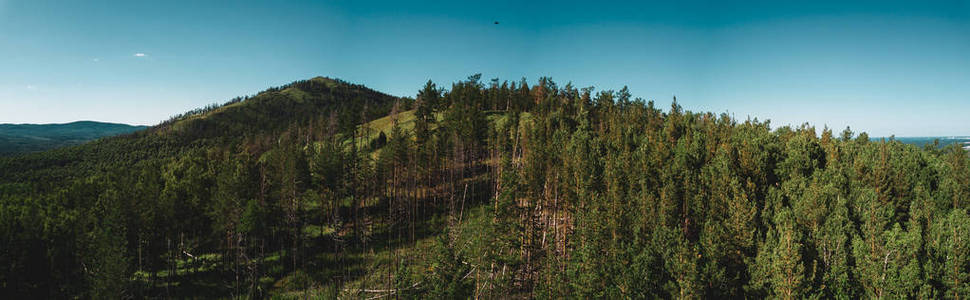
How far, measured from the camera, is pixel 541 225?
45.4m

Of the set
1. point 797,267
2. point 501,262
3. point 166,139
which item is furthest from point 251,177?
point 166,139

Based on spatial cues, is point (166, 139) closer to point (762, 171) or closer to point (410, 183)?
point (410, 183)

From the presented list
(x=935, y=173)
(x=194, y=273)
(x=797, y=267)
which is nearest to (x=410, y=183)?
(x=194, y=273)

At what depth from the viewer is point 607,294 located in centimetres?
2819

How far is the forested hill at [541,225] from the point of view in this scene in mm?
26438

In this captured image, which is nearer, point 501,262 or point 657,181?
point 501,262

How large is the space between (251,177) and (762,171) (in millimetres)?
68275

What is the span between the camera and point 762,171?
38.8 metres

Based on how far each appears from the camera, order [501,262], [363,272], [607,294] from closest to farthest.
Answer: [607,294] < [501,262] < [363,272]

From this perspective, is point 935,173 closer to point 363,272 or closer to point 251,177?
point 363,272

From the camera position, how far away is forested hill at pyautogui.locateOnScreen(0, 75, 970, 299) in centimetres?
2644

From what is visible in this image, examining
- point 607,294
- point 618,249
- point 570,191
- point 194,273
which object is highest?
point 570,191

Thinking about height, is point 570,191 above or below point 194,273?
above

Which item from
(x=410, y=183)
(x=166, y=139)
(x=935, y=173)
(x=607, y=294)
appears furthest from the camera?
(x=166, y=139)
